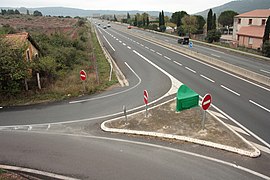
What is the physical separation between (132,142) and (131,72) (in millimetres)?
14509

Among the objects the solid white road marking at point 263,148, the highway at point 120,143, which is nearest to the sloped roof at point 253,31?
the highway at point 120,143

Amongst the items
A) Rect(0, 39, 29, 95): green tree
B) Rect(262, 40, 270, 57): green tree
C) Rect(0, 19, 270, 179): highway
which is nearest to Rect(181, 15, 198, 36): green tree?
Rect(262, 40, 270, 57): green tree

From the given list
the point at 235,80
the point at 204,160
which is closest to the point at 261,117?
the point at 204,160

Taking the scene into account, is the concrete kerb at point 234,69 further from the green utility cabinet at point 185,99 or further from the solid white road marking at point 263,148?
the solid white road marking at point 263,148

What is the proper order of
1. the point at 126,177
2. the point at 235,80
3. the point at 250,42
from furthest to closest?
the point at 250,42 < the point at 235,80 < the point at 126,177

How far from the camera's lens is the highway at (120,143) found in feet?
25.6

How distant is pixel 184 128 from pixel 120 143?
2.99m

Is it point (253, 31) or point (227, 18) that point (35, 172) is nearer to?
point (253, 31)

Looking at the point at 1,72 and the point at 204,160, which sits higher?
Answer: the point at 1,72

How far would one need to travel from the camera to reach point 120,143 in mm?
9805

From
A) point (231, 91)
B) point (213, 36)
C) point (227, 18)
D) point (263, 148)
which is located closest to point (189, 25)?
point (213, 36)

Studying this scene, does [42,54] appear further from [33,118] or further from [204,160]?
[204,160]

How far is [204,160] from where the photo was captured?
8289 mm

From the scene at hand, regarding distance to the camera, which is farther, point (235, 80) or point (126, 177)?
point (235, 80)
